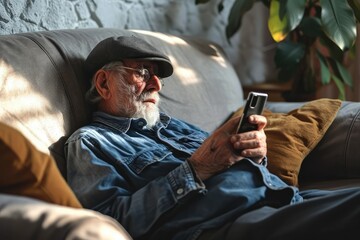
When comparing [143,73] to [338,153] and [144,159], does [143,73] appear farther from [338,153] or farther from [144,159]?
[338,153]

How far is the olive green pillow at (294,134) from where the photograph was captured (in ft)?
6.30

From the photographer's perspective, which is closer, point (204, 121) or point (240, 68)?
point (204, 121)

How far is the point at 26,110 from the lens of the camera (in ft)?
5.21

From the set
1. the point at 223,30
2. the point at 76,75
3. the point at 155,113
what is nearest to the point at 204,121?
the point at 155,113

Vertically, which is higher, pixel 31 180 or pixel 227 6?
pixel 31 180

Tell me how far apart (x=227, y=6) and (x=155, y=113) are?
1.60m

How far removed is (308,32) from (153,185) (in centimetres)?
158

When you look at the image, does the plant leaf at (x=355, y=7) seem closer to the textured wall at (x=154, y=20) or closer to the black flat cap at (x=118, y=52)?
the textured wall at (x=154, y=20)

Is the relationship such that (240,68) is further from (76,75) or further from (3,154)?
(3,154)

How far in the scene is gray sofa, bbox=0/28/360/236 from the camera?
1601mm

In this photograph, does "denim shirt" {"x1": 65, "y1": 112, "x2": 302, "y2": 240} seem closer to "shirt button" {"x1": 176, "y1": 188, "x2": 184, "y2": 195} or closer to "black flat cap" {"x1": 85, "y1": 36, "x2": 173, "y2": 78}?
"shirt button" {"x1": 176, "y1": 188, "x2": 184, "y2": 195}

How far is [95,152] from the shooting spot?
1591mm

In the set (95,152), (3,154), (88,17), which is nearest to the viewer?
(3,154)

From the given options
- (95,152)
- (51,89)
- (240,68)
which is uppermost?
(51,89)
